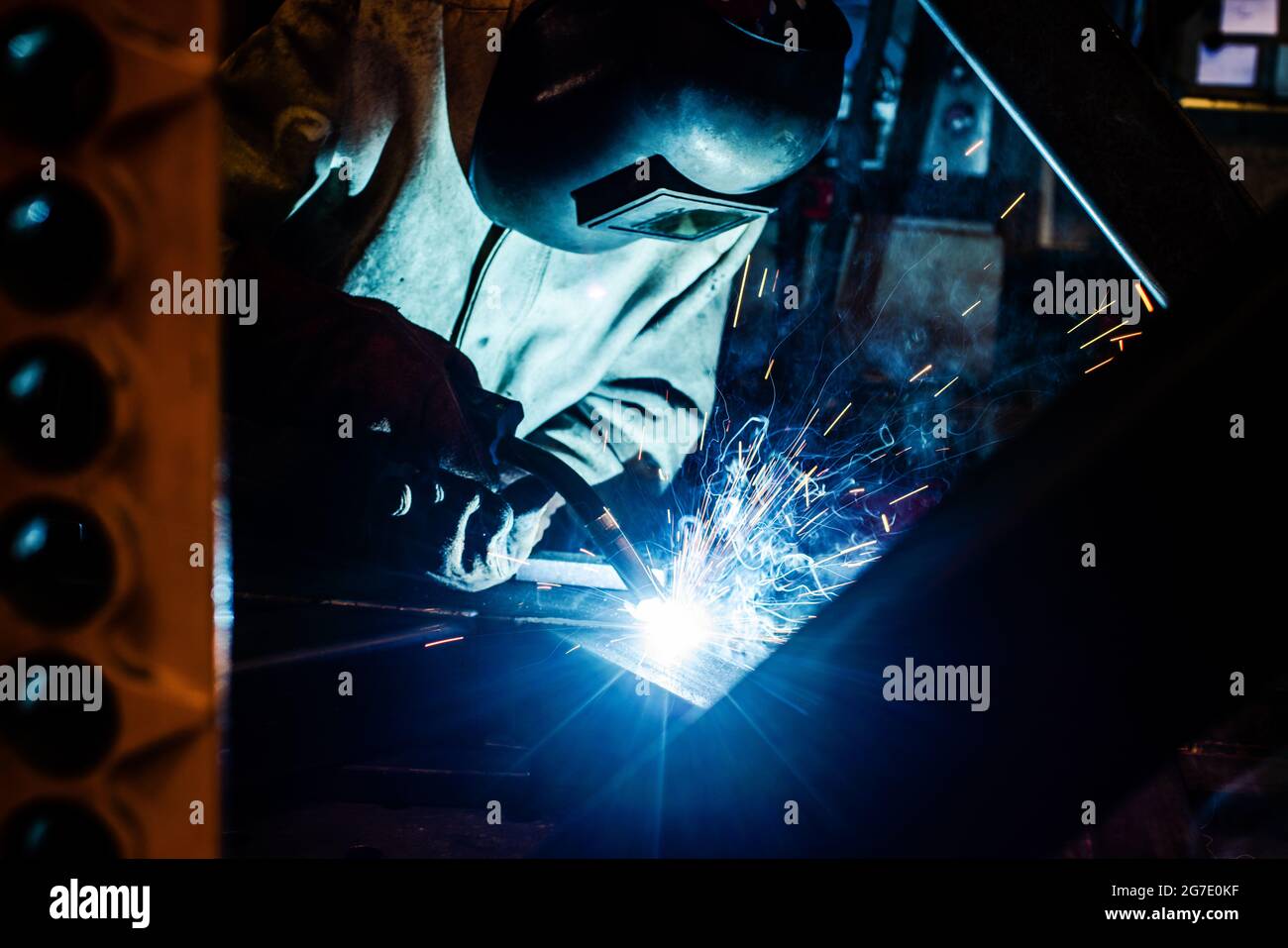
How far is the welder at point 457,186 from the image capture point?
145 centimetres

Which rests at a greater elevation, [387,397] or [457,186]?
[457,186]

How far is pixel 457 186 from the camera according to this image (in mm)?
2023

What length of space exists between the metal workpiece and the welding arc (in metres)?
0.90

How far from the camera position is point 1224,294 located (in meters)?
0.49

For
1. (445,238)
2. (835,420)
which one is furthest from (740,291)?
(445,238)

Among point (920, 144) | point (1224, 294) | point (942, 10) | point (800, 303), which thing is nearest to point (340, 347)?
point (942, 10)

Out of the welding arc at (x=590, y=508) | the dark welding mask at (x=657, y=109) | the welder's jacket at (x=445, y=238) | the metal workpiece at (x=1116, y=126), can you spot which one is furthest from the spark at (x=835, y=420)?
the metal workpiece at (x=1116, y=126)

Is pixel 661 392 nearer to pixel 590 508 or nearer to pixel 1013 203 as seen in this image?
pixel 590 508

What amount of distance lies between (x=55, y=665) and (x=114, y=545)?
105 millimetres

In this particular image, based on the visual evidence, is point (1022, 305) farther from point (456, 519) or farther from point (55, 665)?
point (55, 665)

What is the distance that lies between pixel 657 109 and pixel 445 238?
2.53ft

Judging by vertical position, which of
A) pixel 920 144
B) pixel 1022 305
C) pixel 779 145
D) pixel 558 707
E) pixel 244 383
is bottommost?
pixel 558 707

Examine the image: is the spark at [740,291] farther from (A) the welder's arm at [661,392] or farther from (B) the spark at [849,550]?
(B) the spark at [849,550]

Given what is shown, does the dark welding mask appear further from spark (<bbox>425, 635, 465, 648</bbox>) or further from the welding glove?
spark (<bbox>425, 635, 465, 648</bbox>)
